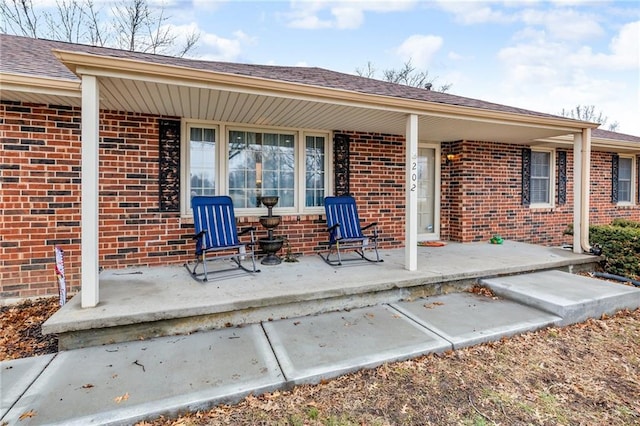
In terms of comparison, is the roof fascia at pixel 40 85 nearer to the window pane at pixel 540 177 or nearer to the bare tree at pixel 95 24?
the window pane at pixel 540 177

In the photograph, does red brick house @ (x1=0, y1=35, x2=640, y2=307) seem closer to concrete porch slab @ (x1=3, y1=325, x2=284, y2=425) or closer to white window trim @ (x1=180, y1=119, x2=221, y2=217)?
white window trim @ (x1=180, y1=119, x2=221, y2=217)

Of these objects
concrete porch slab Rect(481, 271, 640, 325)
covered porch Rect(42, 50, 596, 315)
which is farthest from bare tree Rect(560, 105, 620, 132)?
concrete porch slab Rect(481, 271, 640, 325)

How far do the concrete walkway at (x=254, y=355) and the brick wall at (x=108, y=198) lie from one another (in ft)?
5.98

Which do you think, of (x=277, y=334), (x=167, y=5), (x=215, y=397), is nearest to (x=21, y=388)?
(x=215, y=397)

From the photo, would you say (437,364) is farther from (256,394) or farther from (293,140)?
(293,140)

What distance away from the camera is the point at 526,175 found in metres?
7.04

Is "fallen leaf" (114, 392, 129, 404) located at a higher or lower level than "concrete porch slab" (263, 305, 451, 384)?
lower

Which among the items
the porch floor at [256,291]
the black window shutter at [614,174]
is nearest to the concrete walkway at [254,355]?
the porch floor at [256,291]

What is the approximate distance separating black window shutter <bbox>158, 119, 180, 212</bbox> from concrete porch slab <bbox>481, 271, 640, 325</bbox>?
14.0 feet

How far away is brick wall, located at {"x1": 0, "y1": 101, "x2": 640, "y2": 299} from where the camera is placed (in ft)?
12.3

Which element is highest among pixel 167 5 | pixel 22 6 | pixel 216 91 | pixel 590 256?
pixel 167 5

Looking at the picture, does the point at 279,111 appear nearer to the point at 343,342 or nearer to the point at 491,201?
the point at 343,342

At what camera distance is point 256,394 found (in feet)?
7.02

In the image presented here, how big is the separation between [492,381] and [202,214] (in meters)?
3.46
